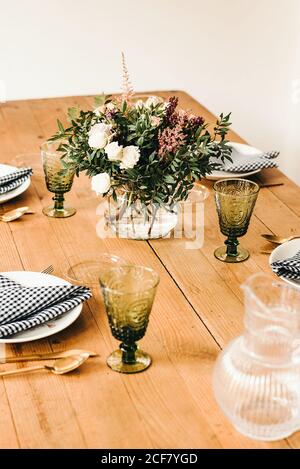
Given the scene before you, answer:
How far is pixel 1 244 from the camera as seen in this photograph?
182cm

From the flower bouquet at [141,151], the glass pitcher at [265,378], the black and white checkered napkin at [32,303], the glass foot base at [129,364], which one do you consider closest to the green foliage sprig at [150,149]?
the flower bouquet at [141,151]

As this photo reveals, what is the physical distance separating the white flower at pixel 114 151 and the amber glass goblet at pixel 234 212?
0.75ft

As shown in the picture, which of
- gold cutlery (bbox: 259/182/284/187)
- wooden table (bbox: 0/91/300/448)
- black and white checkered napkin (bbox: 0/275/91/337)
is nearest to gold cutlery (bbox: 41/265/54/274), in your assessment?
wooden table (bbox: 0/91/300/448)

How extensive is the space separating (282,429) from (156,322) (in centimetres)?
39

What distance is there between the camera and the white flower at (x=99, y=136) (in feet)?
5.52

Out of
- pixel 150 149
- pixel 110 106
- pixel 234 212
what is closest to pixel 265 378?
pixel 234 212

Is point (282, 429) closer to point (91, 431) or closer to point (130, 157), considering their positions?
point (91, 431)

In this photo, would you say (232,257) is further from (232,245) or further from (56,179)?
(56,179)

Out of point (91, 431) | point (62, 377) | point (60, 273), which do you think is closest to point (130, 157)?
point (60, 273)

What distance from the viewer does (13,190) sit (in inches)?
81.7

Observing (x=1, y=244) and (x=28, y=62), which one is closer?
(x=1, y=244)

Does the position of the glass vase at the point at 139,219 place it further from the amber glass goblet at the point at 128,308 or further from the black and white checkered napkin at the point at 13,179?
the amber glass goblet at the point at 128,308

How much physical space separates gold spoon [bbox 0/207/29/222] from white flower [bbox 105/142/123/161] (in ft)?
1.22
